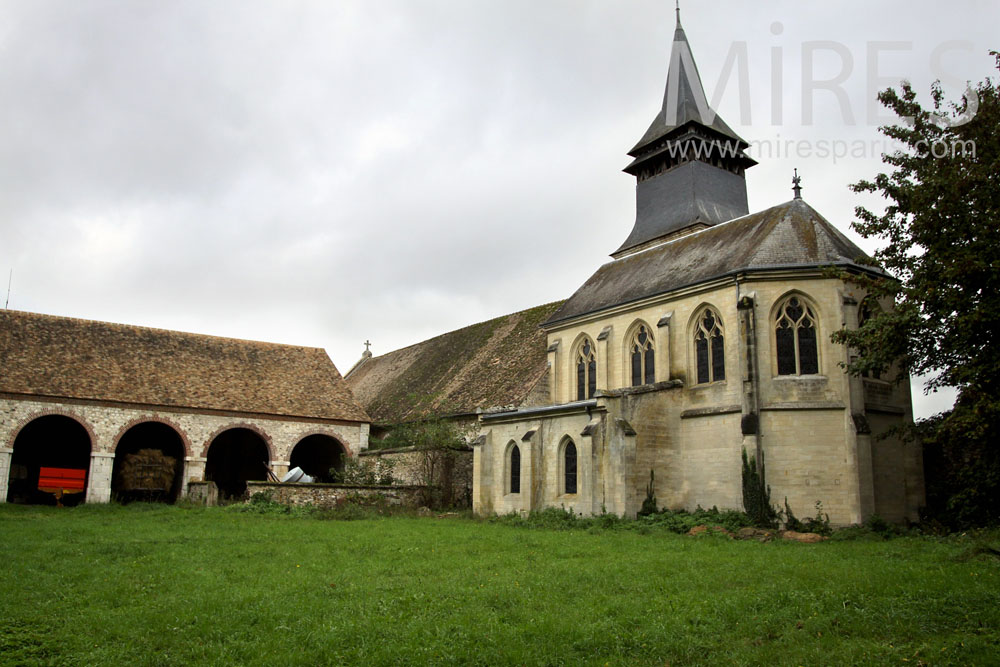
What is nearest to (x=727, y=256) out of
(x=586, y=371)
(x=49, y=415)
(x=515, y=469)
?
(x=586, y=371)

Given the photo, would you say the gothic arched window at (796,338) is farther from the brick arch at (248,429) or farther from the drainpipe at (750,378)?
the brick arch at (248,429)

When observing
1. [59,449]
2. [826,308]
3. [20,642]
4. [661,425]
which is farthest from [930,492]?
[59,449]

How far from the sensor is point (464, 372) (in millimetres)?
37312

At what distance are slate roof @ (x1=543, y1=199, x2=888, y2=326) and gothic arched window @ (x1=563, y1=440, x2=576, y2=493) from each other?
6.21 meters

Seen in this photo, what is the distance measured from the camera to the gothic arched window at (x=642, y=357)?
26594 millimetres

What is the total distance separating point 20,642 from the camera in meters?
8.16

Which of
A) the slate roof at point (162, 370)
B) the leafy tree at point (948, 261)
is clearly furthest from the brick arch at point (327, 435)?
the leafy tree at point (948, 261)

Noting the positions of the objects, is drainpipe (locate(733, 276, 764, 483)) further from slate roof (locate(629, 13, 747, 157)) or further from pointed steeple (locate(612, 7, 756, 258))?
slate roof (locate(629, 13, 747, 157))

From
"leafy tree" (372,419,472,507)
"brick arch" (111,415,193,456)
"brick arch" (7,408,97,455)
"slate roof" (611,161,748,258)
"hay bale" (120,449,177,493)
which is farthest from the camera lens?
"slate roof" (611,161,748,258)

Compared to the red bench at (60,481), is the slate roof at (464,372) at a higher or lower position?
higher

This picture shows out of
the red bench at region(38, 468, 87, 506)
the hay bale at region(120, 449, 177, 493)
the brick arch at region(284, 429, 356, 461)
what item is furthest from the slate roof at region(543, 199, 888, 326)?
the red bench at region(38, 468, 87, 506)

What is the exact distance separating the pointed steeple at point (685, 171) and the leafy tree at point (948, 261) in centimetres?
1638

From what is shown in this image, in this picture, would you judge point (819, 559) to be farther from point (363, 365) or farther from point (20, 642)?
point (363, 365)

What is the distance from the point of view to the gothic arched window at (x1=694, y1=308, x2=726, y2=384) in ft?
78.6
